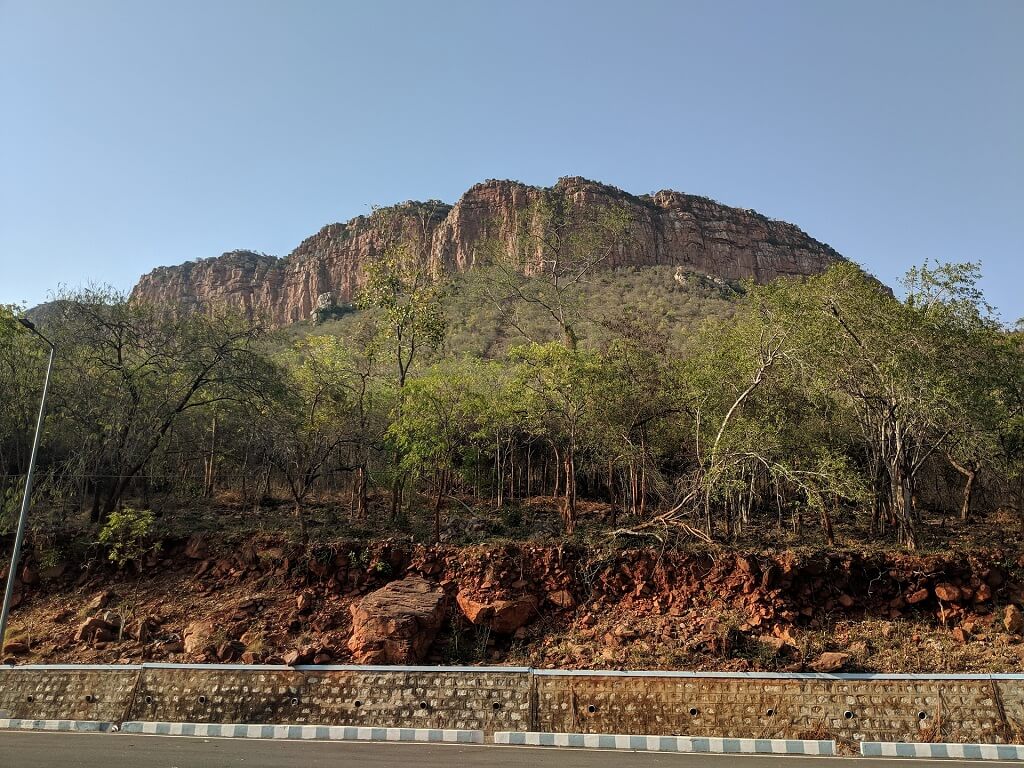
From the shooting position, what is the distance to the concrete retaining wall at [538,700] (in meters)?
12.1

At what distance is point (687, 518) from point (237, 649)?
12584 mm

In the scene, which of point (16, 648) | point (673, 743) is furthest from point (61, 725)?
point (673, 743)

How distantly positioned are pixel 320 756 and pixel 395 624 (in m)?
3.53

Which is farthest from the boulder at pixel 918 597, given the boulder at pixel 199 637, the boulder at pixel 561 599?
the boulder at pixel 199 637

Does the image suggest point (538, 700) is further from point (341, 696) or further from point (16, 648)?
point (16, 648)

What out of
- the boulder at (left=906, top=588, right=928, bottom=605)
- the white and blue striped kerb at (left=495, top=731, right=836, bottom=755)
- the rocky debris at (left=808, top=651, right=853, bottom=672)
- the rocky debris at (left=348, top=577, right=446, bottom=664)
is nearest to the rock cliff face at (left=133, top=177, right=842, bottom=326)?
the boulder at (left=906, top=588, right=928, bottom=605)

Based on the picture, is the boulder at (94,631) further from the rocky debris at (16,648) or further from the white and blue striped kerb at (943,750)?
the white and blue striped kerb at (943,750)

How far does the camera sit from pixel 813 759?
11508mm

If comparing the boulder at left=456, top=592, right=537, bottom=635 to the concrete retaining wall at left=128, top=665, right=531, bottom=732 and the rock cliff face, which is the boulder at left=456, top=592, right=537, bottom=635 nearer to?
the concrete retaining wall at left=128, top=665, right=531, bottom=732

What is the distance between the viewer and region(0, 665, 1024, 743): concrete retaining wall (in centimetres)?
1215

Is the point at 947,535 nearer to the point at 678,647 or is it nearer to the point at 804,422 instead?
the point at 804,422

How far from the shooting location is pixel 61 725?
1348 centimetres

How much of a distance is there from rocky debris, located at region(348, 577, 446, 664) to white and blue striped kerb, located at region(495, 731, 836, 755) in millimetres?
3048

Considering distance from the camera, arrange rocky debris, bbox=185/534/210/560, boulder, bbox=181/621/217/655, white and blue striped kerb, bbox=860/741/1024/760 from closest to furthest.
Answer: white and blue striped kerb, bbox=860/741/1024/760, boulder, bbox=181/621/217/655, rocky debris, bbox=185/534/210/560
